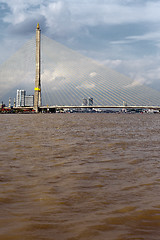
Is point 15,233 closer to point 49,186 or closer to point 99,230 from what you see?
point 99,230

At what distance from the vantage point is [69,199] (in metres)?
3.38

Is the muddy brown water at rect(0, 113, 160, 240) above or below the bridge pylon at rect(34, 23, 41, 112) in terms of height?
below

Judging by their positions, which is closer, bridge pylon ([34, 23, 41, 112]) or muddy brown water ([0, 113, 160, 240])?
muddy brown water ([0, 113, 160, 240])

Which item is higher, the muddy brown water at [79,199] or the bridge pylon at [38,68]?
the bridge pylon at [38,68]

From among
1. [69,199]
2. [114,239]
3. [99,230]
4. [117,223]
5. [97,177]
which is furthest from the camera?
[97,177]

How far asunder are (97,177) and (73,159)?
1.77m

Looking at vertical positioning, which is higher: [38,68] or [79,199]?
[38,68]

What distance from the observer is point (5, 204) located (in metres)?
3.17

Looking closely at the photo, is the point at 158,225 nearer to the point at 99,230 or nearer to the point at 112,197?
the point at 99,230

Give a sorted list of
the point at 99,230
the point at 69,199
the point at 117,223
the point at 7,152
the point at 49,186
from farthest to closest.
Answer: the point at 7,152 → the point at 49,186 → the point at 69,199 → the point at 117,223 → the point at 99,230

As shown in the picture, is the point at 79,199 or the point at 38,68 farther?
the point at 38,68

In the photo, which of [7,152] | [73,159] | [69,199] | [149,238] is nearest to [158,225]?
[149,238]

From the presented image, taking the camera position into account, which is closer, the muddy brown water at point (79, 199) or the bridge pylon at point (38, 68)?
Answer: the muddy brown water at point (79, 199)

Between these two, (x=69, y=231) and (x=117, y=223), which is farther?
(x=117, y=223)
